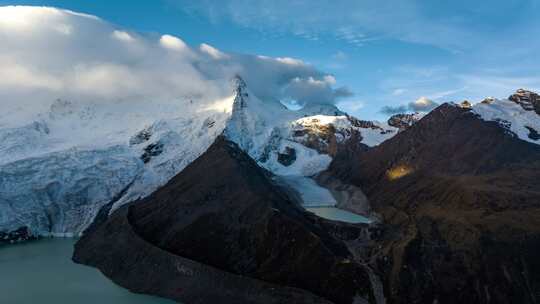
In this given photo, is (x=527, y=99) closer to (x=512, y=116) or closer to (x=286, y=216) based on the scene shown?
(x=512, y=116)

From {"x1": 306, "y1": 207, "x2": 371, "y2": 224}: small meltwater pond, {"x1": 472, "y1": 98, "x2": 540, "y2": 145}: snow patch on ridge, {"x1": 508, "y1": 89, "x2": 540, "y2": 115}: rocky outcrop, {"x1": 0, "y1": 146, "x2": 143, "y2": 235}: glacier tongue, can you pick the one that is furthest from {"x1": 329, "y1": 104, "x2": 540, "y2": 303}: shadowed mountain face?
{"x1": 0, "y1": 146, "x2": 143, "y2": 235}: glacier tongue

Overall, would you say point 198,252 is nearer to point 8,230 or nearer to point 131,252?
point 131,252

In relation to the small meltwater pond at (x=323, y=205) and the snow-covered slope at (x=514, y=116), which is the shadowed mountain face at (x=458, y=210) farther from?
the small meltwater pond at (x=323, y=205)

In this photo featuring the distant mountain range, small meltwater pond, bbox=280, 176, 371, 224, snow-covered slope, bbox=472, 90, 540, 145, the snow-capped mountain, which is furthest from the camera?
snow-covered slope, bbox=472, 90, 540, 145

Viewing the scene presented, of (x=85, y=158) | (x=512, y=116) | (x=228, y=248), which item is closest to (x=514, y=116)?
(x=512, y=116)

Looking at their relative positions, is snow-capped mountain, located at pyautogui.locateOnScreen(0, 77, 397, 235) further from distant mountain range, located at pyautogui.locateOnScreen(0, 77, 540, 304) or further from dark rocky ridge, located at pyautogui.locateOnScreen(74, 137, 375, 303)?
dark rocky ridge, located at pyautogui.locateOnScreen(74, 137, 375, 303)

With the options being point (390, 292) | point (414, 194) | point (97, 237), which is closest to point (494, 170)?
point (414, 194)
